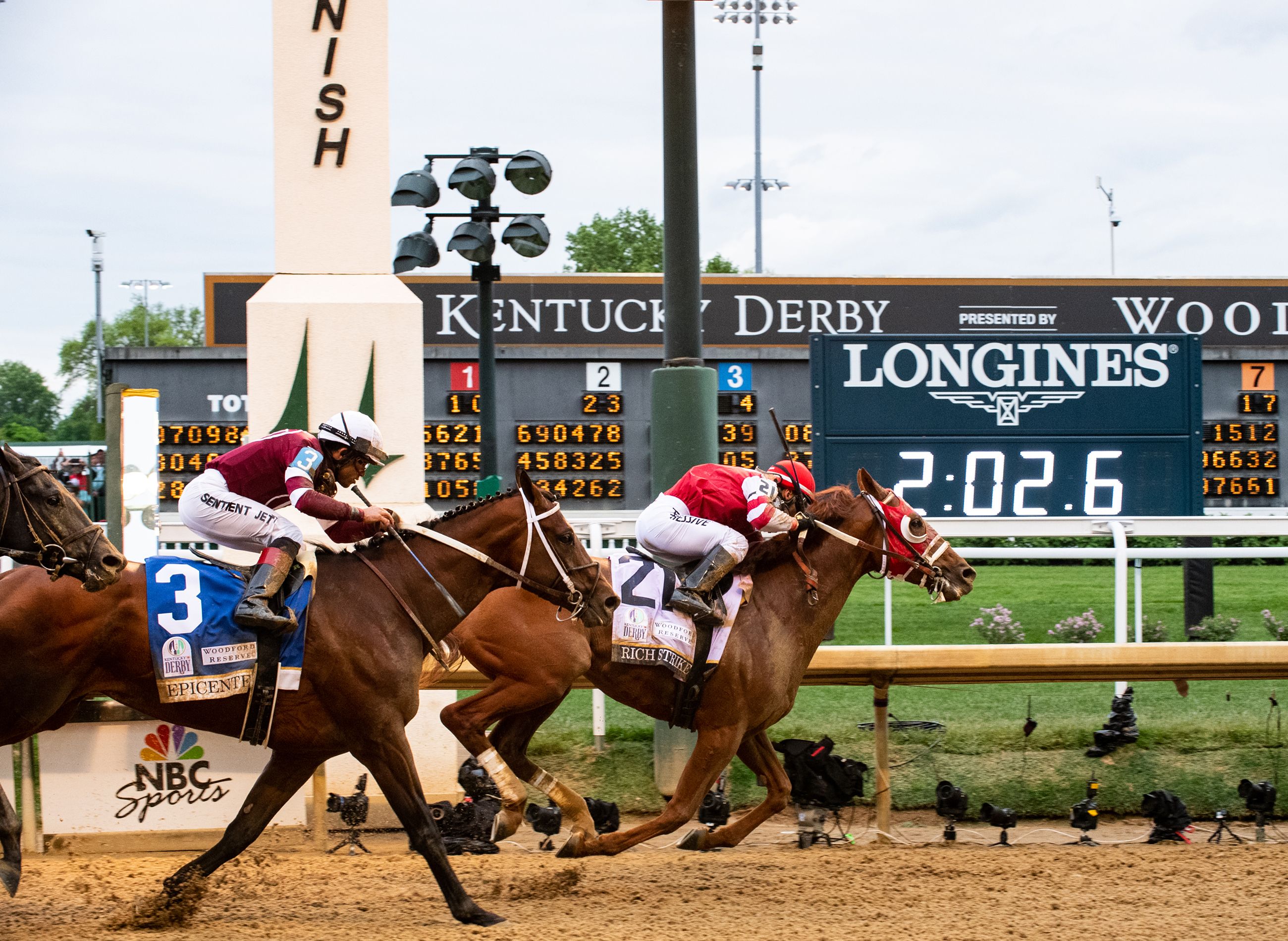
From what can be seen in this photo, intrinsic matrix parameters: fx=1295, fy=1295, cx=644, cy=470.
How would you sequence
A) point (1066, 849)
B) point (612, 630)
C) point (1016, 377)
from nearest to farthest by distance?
point (612, 630), point (1066, 849), point (1016, 377)

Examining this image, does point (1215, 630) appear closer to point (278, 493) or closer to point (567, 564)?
point (567, 564)

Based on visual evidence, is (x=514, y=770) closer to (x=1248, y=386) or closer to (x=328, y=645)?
(x=328, y=645)

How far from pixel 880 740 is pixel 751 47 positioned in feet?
104

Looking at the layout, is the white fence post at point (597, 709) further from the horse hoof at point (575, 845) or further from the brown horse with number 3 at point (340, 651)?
the brown horse with number 3 at point (340, 651)

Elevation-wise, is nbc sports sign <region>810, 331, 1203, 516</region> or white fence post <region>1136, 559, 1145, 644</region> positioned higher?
nbc sports sign <region>810, 331, 1203, 516</region>

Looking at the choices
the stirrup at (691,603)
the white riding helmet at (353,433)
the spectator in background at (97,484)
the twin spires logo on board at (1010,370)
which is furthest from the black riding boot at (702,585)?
the spectator in background at (97,484)

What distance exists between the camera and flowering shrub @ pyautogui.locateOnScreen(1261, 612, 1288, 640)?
980cm

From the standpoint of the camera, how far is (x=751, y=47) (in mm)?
35375

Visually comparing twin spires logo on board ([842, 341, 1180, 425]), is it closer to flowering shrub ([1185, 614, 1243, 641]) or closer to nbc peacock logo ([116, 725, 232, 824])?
flowering shrub ([1185, 614, 1243, 641])

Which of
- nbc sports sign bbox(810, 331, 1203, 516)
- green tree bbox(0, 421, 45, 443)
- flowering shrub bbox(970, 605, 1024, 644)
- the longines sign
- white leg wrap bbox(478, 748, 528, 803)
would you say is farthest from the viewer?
green tree bbox(0, 421, 45, 443)

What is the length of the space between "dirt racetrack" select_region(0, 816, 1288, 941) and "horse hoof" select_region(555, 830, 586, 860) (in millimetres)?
116

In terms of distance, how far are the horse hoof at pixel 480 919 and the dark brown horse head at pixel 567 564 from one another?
1167 millimetres

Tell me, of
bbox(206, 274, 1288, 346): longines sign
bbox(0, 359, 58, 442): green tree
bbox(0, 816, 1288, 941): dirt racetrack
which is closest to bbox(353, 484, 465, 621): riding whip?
bbox(0, 816, 1288, 941): dirt racetrack

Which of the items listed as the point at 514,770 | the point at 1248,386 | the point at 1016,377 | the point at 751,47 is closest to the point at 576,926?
the point at 514,770
